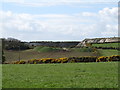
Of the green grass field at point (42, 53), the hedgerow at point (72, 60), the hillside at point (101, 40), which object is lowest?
the hedgerow at point (72, 60)

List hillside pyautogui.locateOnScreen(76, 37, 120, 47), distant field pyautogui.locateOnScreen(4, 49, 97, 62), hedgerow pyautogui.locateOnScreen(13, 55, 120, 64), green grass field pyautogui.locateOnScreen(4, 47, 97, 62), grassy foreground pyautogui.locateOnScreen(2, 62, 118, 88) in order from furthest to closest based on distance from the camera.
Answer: hillside pyautogui.locateOnScreen(76, 37, 120, 47) → green grass field pyautogui.locateOnScreen(4, 47, 97, 62) → distant field pyautogui.locateOnScreen(4, 49, 97, 62) → hedgerow pyautogui.locateOnScreen(13, 55, 120, 64) → grassy foreground pyautogui.locateOnScreen(2, 62, 118, 88)

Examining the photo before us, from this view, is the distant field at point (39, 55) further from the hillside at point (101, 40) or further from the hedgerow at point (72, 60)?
the hillside at point (101, 40)

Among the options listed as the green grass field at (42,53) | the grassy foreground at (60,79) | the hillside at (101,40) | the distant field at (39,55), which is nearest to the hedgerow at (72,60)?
the distant field at (39,55)

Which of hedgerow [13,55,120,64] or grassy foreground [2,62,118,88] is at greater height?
grassy foreground [2,62,118,88]

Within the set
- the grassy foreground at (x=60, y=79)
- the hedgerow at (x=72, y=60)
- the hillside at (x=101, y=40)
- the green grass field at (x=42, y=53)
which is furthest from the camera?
the hillside at (x=101, y=40)

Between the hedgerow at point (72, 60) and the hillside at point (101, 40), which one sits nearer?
the hedgerow at point (72, 60)

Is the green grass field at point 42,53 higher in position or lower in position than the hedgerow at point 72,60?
higher

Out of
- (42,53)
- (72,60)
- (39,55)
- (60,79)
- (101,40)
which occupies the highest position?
(101,40)

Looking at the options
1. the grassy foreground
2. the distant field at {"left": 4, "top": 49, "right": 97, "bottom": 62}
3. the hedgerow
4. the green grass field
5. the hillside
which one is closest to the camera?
the grassy foreground

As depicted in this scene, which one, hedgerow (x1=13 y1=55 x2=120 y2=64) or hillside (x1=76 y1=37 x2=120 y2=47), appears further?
hillside (x1=76 y1=37 x2=120 y2=47)

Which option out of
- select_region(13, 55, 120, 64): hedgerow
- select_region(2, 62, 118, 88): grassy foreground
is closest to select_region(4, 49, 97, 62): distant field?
select_region(13, 55, 120, 64): hedgerow

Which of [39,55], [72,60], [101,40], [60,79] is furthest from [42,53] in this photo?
[60,79]

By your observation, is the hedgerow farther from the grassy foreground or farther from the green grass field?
the grassy foreground

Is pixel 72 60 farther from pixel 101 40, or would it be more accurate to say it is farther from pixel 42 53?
pixel 101 40
